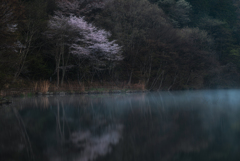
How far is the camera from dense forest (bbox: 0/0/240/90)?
22.4 meters

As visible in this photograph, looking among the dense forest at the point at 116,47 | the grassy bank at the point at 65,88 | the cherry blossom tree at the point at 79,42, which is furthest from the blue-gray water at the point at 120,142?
the cherry blossom tree at the point at 79,42

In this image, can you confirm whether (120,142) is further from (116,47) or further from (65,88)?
(116,47)

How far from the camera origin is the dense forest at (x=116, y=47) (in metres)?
22.4

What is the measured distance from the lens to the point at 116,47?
83.0 ft

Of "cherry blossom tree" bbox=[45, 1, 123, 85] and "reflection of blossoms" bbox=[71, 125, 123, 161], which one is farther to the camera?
"cherry blossom tree" bbox=[45, 1, 123, 85]

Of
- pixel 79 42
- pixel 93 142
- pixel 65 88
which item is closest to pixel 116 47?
pixel 79 42

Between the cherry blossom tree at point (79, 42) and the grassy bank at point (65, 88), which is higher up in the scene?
the cherry blossom tree at point (79, 42)

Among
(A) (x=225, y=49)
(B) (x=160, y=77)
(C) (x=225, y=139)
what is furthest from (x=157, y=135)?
(A) (x=225, y=49)

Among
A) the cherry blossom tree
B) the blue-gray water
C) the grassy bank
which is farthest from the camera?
the cherry blossom tree

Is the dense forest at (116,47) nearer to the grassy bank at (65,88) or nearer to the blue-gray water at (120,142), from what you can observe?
the grassy bank at (65,88)

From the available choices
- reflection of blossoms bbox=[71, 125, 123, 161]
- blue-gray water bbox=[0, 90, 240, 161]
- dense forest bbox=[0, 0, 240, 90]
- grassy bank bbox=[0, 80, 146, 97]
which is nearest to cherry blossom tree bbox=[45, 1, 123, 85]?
dense forest bbox=[0, 0, 240, 90]

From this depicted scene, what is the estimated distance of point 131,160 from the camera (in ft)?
11.0

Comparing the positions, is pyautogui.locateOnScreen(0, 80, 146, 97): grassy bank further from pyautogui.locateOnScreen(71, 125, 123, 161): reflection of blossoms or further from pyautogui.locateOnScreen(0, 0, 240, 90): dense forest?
pyautogui.locateOnScreen(71, 125, 123, 161): reflection of blossoms

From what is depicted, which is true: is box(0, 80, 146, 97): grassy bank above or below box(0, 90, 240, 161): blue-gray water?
below
